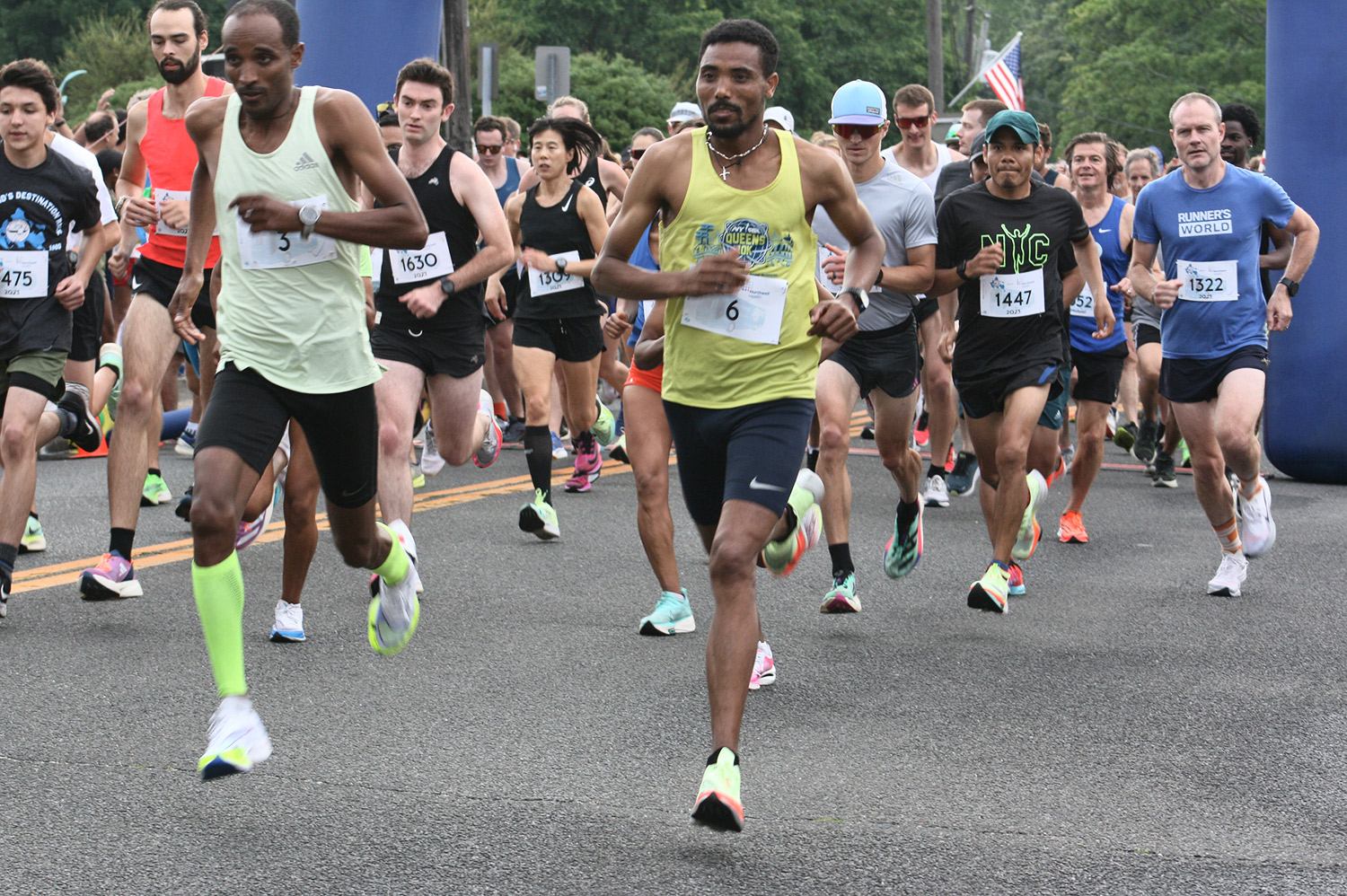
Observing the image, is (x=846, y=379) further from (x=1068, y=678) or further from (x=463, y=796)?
(x=463, y=796)

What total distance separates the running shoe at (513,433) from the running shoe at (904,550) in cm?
643

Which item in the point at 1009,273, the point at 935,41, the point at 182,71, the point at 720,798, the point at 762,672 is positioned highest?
the point at 935,41

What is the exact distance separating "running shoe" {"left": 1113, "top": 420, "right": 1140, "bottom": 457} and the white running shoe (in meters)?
3.45

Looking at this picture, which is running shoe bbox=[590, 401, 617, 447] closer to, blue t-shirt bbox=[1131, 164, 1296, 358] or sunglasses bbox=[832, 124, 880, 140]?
sunglasses bbox=[832, 124, 880, 140]

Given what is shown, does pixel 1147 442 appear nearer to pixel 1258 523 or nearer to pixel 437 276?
pixel 1258 523

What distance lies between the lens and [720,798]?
3.98 metres

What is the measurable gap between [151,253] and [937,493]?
5291 mm

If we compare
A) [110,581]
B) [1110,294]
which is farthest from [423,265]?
[1110,294]

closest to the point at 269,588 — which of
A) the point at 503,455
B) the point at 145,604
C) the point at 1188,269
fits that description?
the point at 145,604

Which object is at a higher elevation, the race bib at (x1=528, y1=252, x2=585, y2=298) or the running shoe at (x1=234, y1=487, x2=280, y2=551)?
the race bib at (x1=528, y1=252, x2=585, y2=298)

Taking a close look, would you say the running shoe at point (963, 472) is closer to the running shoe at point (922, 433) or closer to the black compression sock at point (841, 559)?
the running shoe at point (922, 433)

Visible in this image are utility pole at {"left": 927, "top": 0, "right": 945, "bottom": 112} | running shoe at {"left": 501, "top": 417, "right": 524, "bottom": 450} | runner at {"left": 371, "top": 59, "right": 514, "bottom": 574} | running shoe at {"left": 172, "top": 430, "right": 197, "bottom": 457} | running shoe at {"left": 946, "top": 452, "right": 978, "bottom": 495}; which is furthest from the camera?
utility pole at {"left": 927, "top": 0, "right": 945, "bottom": 112}

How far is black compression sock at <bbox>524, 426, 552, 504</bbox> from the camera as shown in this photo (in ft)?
30.2

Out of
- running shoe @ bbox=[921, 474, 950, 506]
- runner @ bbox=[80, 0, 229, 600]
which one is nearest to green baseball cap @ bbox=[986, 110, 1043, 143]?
runner @ bbox=[80, 0, 229, 600]
